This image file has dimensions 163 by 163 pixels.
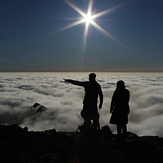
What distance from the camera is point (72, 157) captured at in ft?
17.6

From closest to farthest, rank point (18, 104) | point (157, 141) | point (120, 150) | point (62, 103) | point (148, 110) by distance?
1. point (120, 150)
2. point (157, 141)
3. point (148, 110)
4. point (18, 104)
5. point (62, 103)

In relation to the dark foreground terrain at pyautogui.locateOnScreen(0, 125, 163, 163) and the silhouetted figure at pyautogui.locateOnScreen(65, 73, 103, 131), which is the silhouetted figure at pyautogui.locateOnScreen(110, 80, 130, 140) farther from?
the dark foreground terrain at pyautogui.locateOnScreen(0, 125, 163, 163)

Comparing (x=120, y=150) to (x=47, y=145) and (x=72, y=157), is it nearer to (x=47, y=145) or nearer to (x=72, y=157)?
(x=72, y=157)

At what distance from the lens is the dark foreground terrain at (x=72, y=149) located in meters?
5.52

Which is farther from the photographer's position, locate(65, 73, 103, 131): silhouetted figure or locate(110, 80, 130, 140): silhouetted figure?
locate(65, 73, 103, 131): silhouetted figure

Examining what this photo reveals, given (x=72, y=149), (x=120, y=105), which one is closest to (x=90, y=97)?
(x=120, y=105)

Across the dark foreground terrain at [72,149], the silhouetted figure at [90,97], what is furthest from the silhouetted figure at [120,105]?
the dark foreground terrain at [72,149]

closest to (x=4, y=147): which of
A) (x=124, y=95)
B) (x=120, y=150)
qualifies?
(x=120, y=150)

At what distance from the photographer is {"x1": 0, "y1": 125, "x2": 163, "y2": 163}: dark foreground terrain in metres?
5.52

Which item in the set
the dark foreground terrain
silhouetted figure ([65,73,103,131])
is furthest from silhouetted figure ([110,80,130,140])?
the dark foreground terrain

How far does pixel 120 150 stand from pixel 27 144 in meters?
2.99

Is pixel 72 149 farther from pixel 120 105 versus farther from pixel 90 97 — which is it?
pixel 120 105

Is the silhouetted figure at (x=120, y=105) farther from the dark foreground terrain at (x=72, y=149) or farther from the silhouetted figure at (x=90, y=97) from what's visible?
the dark foreground terrain at (x=72, y=149)

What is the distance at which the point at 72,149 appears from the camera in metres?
6.51
